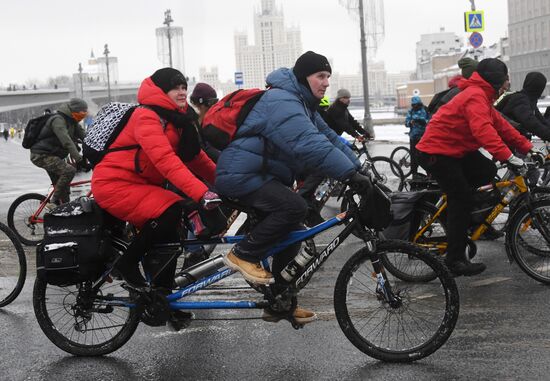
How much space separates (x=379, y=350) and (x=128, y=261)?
1.63 meters

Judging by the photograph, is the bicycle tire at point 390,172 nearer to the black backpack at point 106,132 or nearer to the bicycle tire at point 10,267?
the bicycle tire at point 10,267

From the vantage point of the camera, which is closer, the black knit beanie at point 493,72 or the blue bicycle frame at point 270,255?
the blue bicycle frame at point 270,255

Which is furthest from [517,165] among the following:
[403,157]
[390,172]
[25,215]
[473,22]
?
[473,22]

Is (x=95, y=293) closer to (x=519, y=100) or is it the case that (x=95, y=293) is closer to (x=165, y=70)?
(x=165, y=70)

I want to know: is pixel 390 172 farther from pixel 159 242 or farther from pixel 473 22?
pixel 473 22

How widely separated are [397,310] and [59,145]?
645 centimetres

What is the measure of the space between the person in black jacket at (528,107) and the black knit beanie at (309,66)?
3.81m

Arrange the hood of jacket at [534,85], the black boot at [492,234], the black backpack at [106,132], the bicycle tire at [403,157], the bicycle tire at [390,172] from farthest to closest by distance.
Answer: the bicycle tire at [403,157] < the bicycle tire at [390,172] < the hood of jacket at [534,85] < the black boot at [492,234] < the black backpack at [106,132]

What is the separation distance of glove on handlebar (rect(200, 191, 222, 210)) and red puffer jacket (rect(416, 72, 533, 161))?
2.47 m

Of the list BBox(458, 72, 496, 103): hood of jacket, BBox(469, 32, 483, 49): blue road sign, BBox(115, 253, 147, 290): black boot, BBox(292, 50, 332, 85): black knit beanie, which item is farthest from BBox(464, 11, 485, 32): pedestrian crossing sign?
BBox(115, 253, 147, 290): black boot

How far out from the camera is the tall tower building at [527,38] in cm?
11169

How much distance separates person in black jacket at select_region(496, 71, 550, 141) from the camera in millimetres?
7742

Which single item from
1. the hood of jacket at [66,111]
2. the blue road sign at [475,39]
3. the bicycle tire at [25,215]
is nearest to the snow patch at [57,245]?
the bicycle tire at [25,215]

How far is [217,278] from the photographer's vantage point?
15.8 feet
